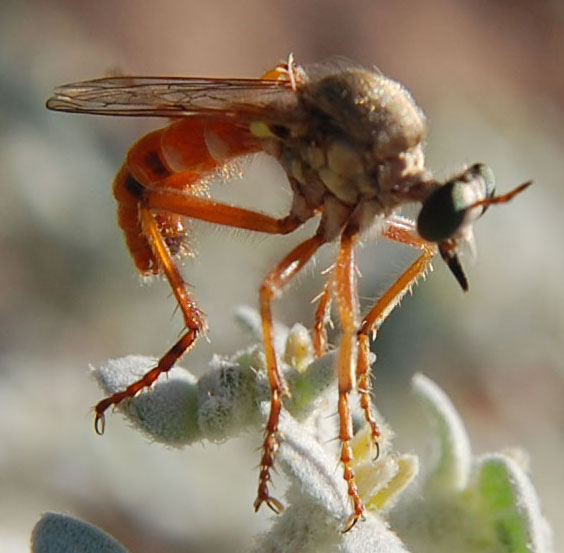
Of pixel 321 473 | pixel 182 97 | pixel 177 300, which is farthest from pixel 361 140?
pixel 321 473

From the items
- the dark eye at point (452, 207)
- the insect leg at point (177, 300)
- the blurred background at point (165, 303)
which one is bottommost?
the blurred background at point (165, 303)

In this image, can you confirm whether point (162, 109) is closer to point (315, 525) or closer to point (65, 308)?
point (315, 525)

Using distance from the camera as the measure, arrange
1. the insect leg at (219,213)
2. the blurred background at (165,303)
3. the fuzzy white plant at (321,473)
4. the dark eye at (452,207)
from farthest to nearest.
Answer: the blurred background at (165,303), the insect leg at (219,213), the dark eye at (452,207), the fuzzy white plant at (321,473)

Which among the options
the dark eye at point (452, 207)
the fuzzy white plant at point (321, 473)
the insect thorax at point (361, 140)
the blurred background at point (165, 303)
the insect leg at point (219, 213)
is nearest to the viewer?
the fuzzy white plant at point (321, 473)

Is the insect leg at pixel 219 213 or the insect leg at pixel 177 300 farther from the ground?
the insect leg at pixel 219 213

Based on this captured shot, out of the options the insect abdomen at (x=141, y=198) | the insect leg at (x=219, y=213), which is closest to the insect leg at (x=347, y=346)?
the insect leg at (x=219, y=213)

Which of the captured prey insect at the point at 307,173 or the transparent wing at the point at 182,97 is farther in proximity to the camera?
the transparent wing at the point at 182,97

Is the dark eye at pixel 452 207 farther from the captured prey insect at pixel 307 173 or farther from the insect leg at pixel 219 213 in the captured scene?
the insect leg at pixel 219 213
